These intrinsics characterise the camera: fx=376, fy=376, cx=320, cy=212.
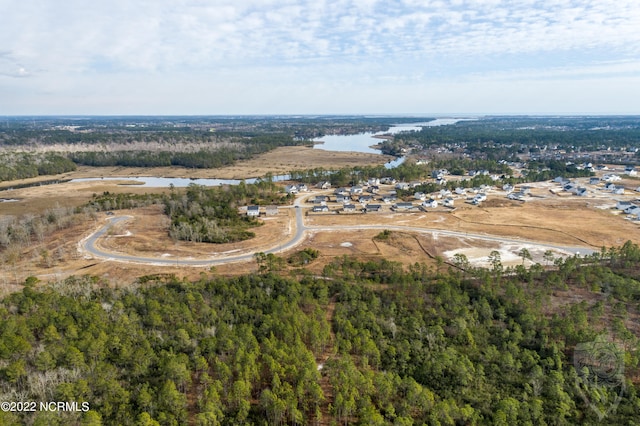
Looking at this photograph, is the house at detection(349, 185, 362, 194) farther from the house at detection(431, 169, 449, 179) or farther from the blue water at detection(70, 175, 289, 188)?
the blue water at detection(70, 175, 289, 188)

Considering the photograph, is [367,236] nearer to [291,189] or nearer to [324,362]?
[324,362]

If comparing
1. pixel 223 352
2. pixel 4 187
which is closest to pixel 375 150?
pixel 4 187

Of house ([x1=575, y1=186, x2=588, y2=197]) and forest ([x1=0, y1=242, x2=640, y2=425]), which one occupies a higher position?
house ([x1=575, y1=186, x2=588, y2=197])

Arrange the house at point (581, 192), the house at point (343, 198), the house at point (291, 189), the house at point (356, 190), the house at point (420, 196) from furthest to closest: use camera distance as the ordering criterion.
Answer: the house at point (356, 190)
the house at point (291, 189)
the house at point (581, 192)
the house at point (420, 196)
the house at point (343, 198)

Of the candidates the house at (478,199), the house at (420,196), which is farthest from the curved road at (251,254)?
the house at (420,196)

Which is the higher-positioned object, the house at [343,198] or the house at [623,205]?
the house at [623,205]

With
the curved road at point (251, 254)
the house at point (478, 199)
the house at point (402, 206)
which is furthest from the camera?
the house at point (478, 199)

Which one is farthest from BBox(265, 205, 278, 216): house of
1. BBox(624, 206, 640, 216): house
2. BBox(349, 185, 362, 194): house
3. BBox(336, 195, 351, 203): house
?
BBox(624, 206, 640, 216): house

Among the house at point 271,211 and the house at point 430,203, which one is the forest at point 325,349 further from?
the house at point 430,203

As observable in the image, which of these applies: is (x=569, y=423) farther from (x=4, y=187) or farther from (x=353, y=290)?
(x=4, y=187)
